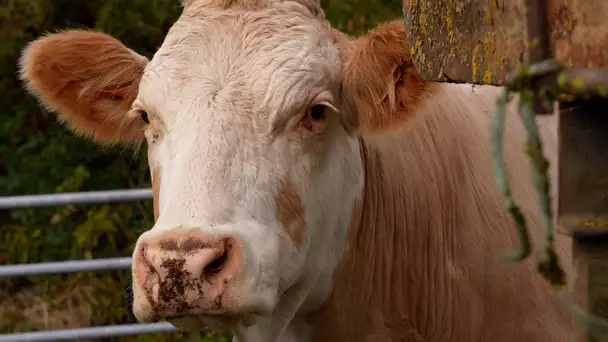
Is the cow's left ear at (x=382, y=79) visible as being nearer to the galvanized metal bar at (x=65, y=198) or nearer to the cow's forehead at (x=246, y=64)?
the cow's forehead at (x=246, y=64)

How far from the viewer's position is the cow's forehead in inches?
103

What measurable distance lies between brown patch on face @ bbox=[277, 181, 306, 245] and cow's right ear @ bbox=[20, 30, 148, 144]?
29.4 inches

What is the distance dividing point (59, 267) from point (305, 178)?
285cm

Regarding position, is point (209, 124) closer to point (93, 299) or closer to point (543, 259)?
point (543, 259)

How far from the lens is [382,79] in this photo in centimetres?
295

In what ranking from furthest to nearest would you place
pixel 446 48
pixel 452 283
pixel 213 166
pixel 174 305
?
pixel 452 283 → pixel 213 166 → pixel 174 305 → pixel 446 48

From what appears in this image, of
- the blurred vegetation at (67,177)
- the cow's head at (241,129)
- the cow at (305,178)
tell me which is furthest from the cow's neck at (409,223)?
the blurred vegetation at (67,177)

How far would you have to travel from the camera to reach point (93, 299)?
6.66 metres

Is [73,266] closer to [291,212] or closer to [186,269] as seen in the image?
[291,212]

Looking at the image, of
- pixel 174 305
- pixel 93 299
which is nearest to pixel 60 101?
pixel 174 305

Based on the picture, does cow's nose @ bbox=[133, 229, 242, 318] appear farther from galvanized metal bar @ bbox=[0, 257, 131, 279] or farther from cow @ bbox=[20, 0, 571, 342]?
galvanized metal bar @ bbox=[0, 257, 131, 279]

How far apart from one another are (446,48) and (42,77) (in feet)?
6.19

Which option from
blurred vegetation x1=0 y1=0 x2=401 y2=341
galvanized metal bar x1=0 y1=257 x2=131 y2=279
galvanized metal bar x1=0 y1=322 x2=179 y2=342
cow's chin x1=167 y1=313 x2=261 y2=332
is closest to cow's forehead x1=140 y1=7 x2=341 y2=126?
cow's chin x1=167 y1=313 x2=261 y2=332

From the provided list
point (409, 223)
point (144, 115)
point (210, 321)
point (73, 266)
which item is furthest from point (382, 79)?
point (73, 266)
